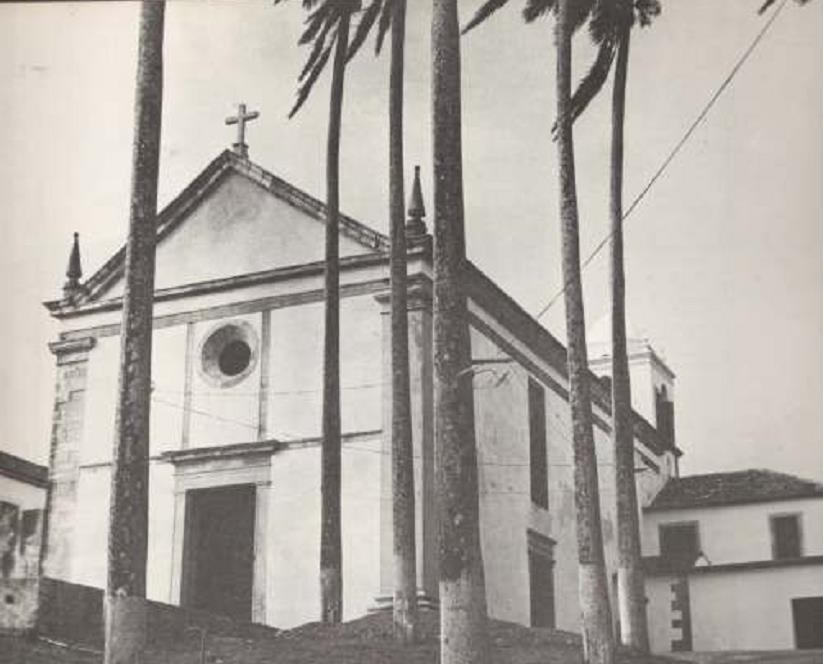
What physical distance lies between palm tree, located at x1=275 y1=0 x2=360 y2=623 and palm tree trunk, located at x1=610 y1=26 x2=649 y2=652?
2024 mm

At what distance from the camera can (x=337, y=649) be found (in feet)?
29.0

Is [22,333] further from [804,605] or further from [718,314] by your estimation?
[804,605]

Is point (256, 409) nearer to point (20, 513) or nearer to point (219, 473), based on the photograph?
point (219, 473)

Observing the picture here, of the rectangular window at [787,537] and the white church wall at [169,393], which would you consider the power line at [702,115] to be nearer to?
the rectangular window at [787,537]

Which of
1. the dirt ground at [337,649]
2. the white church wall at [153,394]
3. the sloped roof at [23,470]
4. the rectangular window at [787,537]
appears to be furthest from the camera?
the white church wall at [153,394]

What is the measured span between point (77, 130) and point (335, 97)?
1.73m

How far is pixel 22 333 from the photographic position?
848cm

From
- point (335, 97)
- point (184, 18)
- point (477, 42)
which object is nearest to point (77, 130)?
point (184, 18)

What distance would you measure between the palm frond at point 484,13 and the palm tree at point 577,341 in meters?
0.35

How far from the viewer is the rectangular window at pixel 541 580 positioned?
526 inches

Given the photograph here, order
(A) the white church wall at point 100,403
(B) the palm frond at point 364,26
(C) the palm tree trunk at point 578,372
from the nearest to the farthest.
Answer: (C) the palm tree trunk at point 578,372 < (B) the palm frond at point 364,26 < (A) the white church wall at point 100,403

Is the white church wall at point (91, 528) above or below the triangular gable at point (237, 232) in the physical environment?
below

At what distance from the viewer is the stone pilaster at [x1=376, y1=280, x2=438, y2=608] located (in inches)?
441

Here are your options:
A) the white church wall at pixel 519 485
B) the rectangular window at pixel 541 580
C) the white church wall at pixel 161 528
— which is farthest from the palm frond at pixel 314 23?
the rectangular window at pixel 541 580
